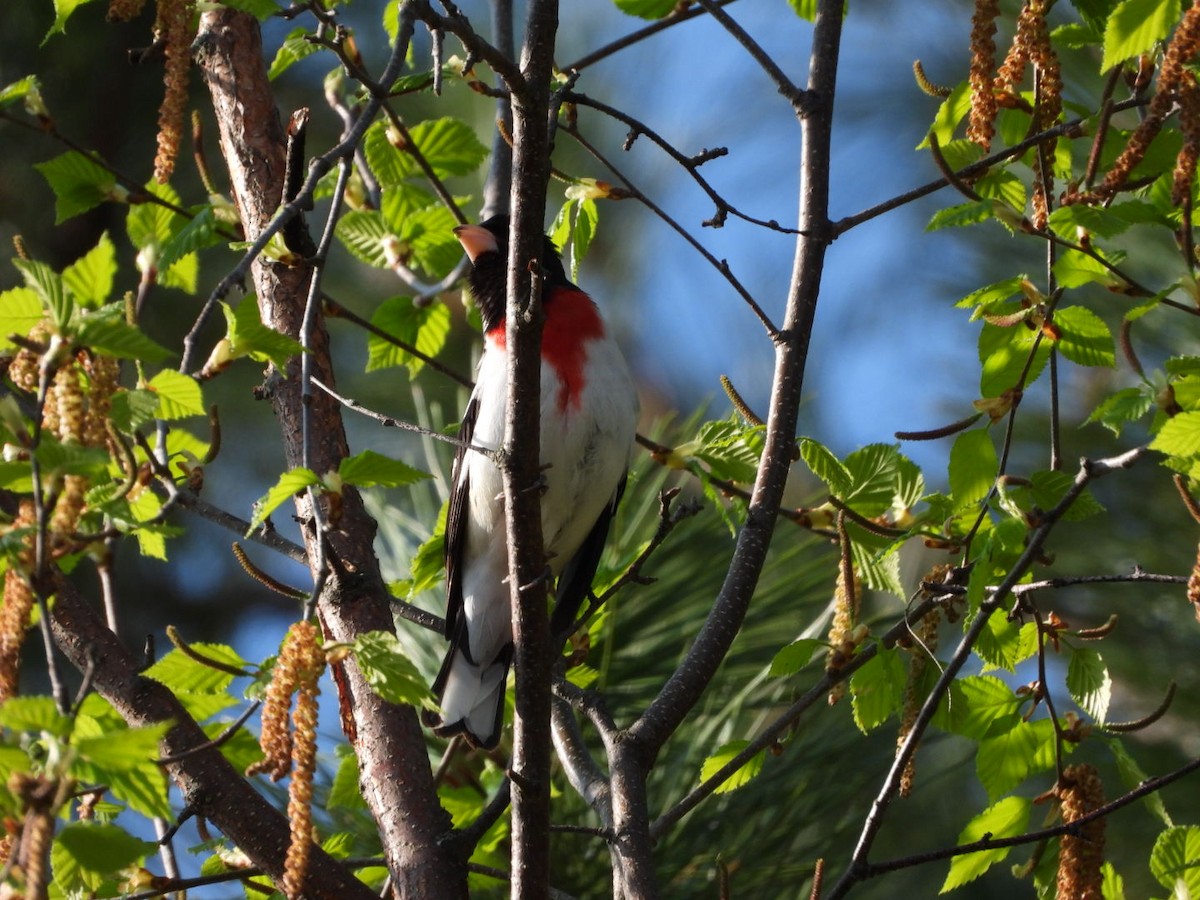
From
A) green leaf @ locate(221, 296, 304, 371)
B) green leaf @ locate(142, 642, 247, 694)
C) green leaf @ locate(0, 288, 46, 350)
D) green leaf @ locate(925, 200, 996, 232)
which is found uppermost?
green leaf @ locate(221, 296, 304, 371)

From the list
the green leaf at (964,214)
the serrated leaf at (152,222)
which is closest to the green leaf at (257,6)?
the serrated leaf at (152,222)

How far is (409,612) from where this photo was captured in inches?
117

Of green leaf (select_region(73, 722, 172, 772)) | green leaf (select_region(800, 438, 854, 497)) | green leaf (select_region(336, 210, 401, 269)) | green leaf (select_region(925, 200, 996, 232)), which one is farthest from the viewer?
green leaf (select_region(336, 210, 401, 269))

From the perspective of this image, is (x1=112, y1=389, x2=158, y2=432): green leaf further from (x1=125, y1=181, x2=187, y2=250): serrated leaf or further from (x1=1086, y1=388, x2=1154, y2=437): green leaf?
(x1=1086, y1=388, x2=1154, y2=437): green leaf

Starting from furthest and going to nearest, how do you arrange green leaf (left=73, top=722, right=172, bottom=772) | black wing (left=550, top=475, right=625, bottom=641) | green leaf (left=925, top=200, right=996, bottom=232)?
black wing (left=550, top=475, right=625, bottom=641) → green leaf (left=925, top=200, right=996, bottom=232) → green leaf (left=73, top=722, right=172, bottom=772)

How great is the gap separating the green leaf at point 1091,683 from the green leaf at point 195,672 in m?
1.31

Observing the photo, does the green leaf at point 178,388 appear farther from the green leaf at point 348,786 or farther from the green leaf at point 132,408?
the green leaf at point 348,786

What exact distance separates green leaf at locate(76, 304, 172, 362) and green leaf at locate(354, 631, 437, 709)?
0.43 meters

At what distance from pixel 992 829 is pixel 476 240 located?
5.56ft

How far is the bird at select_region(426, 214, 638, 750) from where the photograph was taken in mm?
3115

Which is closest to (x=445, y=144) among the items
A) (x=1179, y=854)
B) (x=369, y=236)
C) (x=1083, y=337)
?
(x=369, y=236)

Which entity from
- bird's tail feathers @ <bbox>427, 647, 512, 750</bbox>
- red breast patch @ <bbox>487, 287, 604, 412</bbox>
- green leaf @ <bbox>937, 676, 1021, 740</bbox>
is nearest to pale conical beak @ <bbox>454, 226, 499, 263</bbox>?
red breast patch @ <bbox>487, 287, 604, 412</bbox>

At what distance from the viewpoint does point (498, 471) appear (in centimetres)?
313

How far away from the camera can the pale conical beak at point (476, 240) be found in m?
3.04
